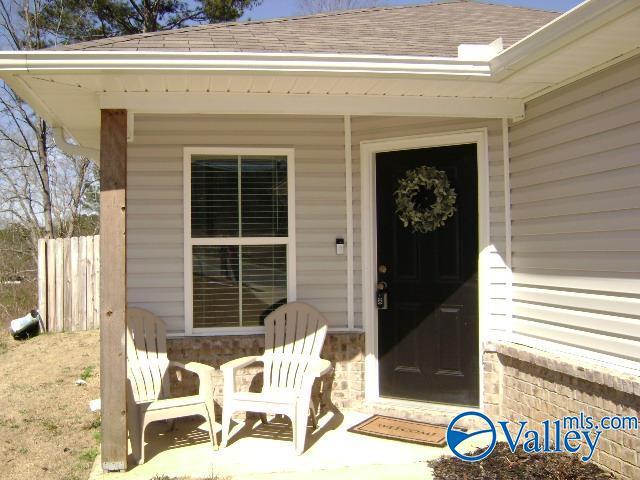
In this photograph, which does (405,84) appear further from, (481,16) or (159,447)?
(159,447)

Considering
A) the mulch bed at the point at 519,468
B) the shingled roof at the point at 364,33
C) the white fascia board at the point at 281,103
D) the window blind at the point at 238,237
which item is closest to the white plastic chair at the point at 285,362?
the window blind at the point at 238,237

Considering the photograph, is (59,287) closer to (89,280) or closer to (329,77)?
(89,280)

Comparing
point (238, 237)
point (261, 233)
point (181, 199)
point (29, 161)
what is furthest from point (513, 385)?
point (29, 161)

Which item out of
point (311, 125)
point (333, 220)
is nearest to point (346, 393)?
point (333, 220)

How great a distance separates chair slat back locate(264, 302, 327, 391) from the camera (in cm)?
439

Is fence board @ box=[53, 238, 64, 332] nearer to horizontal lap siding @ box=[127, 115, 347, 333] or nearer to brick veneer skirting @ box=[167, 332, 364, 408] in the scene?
horizontal lap siding @ box=[127, 115, 347, 333]

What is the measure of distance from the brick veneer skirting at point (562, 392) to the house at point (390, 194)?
1 cm

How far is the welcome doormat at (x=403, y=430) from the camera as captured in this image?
3975mm

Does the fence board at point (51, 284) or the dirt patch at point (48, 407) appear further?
the fence board at point (51, 284)

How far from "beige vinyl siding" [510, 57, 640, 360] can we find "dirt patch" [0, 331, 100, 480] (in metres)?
3.11

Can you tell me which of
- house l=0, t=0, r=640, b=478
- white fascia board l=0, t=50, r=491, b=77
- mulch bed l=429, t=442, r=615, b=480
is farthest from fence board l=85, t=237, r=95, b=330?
mulch bed l=429, t=442, r=615, b=480

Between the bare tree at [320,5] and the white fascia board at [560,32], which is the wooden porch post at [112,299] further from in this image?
the bare tree at [320,5]

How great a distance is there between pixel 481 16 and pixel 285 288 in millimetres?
3000

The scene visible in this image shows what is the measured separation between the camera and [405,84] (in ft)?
11.6
